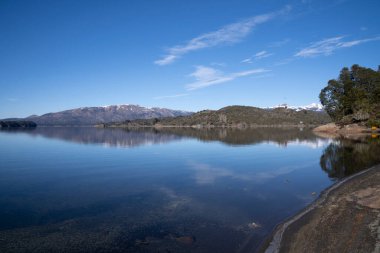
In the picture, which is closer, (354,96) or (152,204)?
(152,204)

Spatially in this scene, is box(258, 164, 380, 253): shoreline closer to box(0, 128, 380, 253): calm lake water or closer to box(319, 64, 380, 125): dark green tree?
box(0, 128, 380, 253): calm lake water

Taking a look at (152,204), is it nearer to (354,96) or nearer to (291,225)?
(291,225)

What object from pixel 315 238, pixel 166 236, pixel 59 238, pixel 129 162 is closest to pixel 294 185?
pixel 315 238

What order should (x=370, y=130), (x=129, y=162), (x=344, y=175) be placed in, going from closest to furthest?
(x=344, y=175) → (x=129, y=162) → (x=370, y=130)

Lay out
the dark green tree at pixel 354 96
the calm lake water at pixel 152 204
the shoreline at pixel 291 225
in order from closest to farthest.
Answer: the shoreline at pixel 291 225
the calm lake water at pixel 152 204
the dark green tree at pixel 354 96

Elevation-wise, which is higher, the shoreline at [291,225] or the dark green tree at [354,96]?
the dark green tree at [354,96]

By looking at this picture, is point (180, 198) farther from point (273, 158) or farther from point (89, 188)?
point (273, 158)

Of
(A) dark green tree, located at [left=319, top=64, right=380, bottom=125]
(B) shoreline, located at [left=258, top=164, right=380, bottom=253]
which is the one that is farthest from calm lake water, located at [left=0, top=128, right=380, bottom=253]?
(A) dark green tree, located at [left=319, top=64, right=380, bottom=125]

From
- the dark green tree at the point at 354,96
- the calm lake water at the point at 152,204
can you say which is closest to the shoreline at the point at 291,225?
the calm lake water at the point at 152,204


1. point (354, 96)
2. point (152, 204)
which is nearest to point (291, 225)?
point (152, 204)

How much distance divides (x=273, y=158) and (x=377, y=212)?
42510mm

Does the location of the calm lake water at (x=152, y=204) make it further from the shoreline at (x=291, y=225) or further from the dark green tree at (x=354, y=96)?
the dark green tree at (x=354, y=96)

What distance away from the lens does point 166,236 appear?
21031 millimetres

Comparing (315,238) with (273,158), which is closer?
(315,238)
